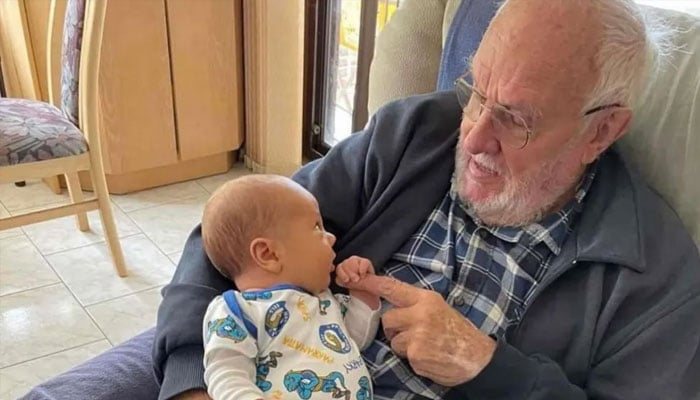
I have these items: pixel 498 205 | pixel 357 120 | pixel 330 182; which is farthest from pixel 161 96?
pixel 498 205

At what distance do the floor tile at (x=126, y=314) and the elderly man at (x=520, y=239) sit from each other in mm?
1079

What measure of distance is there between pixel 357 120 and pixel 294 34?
40 centimetres

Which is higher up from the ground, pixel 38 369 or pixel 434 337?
pixel 434 337

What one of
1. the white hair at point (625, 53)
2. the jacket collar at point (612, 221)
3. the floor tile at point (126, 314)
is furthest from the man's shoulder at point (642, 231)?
the floor tile at point (126, 314)

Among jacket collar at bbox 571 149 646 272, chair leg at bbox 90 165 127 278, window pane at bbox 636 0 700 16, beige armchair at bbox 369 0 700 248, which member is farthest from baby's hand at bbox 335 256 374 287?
chair leg at bbox 90 165 127 278

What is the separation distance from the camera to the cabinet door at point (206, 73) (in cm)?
273

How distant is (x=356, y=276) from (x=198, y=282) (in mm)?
240

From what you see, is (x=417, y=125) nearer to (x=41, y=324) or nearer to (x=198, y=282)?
(x=198, y=282)

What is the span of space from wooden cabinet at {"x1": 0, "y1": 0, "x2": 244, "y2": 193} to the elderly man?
5.19 ft

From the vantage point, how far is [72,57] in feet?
7.04

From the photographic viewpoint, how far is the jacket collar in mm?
1064

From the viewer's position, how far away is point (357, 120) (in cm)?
290

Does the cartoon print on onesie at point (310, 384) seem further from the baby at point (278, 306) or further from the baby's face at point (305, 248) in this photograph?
the baby's face at point (305, 248)

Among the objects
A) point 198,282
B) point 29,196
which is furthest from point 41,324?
point 198,282
